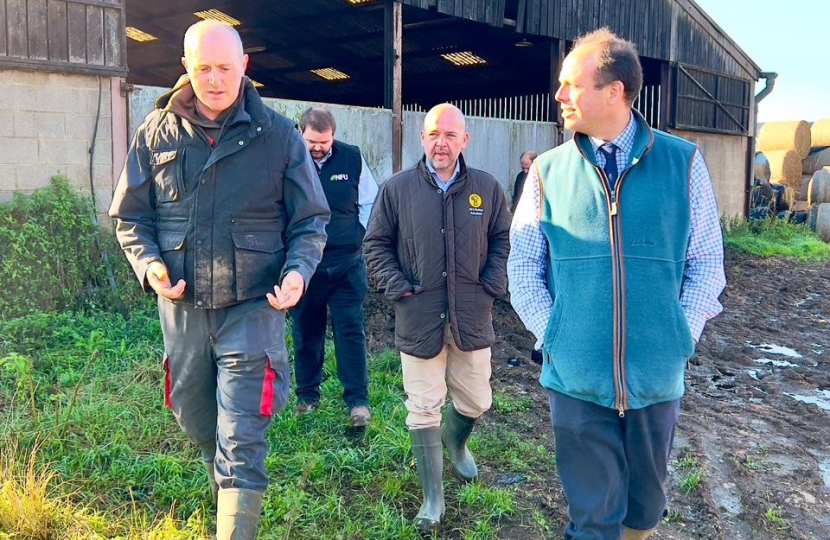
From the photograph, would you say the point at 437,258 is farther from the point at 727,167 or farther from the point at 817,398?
the point at 727,167

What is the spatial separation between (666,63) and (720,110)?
220cm

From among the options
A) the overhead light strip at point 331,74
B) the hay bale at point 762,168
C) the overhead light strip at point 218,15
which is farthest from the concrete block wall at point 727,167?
the overhead light strip at point 218,15

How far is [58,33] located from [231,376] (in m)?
5.32

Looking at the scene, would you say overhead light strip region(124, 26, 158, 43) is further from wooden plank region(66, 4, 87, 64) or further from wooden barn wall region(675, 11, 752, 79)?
wooden barn wall region(675, 11, 752, 79)

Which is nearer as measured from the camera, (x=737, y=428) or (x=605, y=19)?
(x=737, y=428)

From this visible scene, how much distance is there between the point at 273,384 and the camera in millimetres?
2967

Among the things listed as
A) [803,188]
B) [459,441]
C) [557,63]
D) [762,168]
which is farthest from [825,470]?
[803,188]

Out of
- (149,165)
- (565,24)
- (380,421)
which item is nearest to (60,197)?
(380,421)

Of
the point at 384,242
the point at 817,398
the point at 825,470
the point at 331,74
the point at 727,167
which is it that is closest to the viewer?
the point at 384,242

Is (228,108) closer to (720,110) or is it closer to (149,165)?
(149,165)

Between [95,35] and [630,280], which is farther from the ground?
[95,35]

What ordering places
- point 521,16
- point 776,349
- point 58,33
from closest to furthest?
point 58,33 → point 776,349 → point 521,16

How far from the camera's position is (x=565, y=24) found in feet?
41.8

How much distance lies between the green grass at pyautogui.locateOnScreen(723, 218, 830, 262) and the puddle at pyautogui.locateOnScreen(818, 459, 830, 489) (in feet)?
35.2
